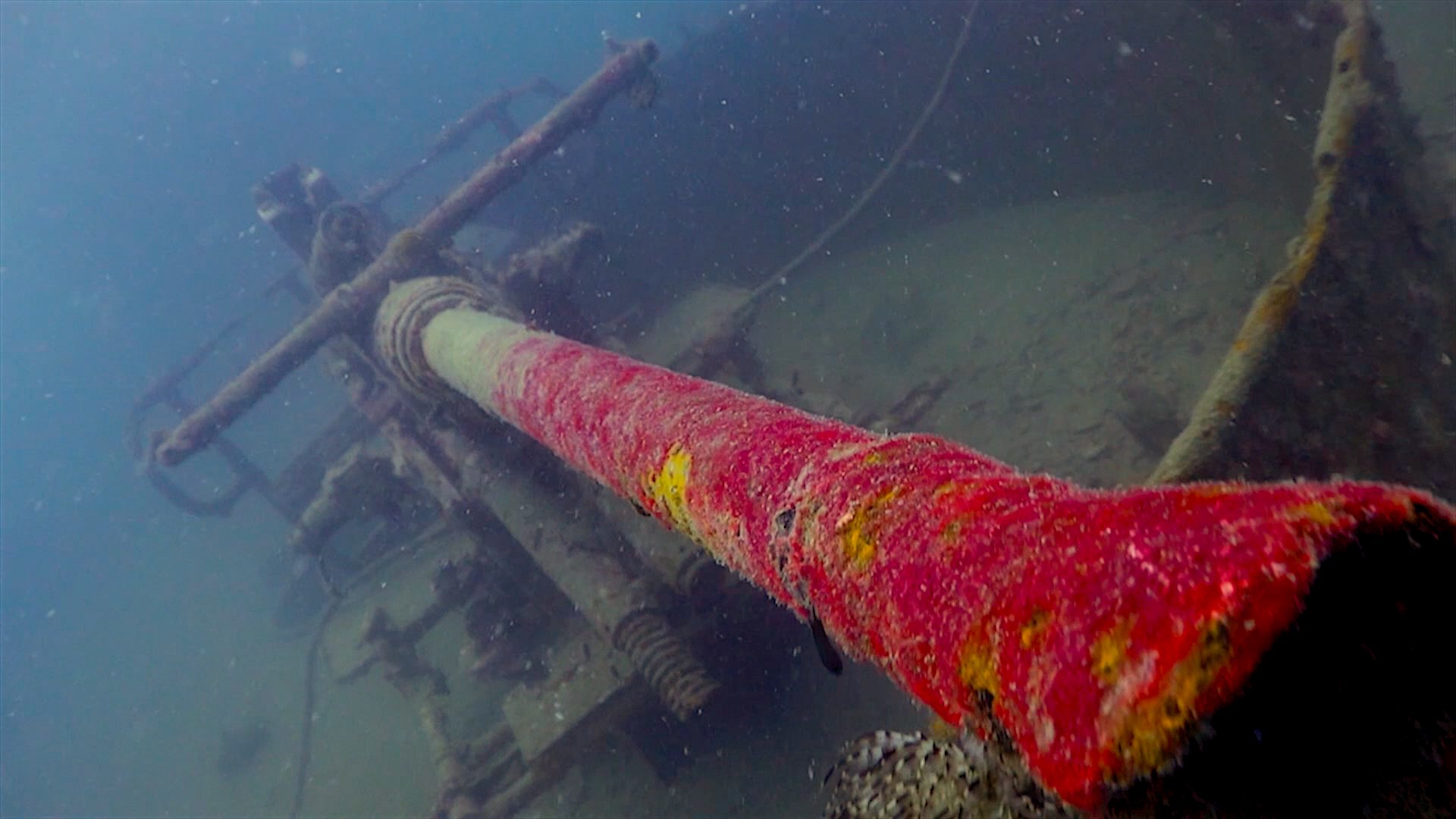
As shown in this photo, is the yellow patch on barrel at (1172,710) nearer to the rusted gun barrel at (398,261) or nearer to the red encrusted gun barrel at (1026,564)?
the red encrusted gun barrel at (1026,564)

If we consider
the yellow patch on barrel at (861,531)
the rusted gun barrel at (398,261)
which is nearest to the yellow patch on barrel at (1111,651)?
the yellow patch on barrel at (861,531)

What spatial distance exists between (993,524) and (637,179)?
12.7m

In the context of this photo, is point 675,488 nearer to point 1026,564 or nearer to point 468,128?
point 1026,564

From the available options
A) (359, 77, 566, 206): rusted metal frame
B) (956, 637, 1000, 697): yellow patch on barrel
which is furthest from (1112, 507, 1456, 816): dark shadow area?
(359, 77, 566, 206): rusted metal frame

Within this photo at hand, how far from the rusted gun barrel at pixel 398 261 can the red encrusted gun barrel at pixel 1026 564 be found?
6.22m

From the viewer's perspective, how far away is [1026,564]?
0.77m

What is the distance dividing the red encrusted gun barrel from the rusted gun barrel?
622 cm

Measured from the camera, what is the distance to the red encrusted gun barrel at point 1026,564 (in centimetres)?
55

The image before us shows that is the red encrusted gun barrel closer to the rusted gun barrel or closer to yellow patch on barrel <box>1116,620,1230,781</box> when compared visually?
yellow patch on barrel <box>1116,620,1230,781</box>

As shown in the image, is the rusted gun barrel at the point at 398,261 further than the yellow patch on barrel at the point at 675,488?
Yes

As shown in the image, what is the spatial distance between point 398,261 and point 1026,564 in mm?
7164

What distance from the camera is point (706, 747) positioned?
585 centimetres

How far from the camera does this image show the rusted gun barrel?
7.05m

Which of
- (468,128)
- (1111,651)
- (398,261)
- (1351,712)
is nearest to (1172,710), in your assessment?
(1111,651)
